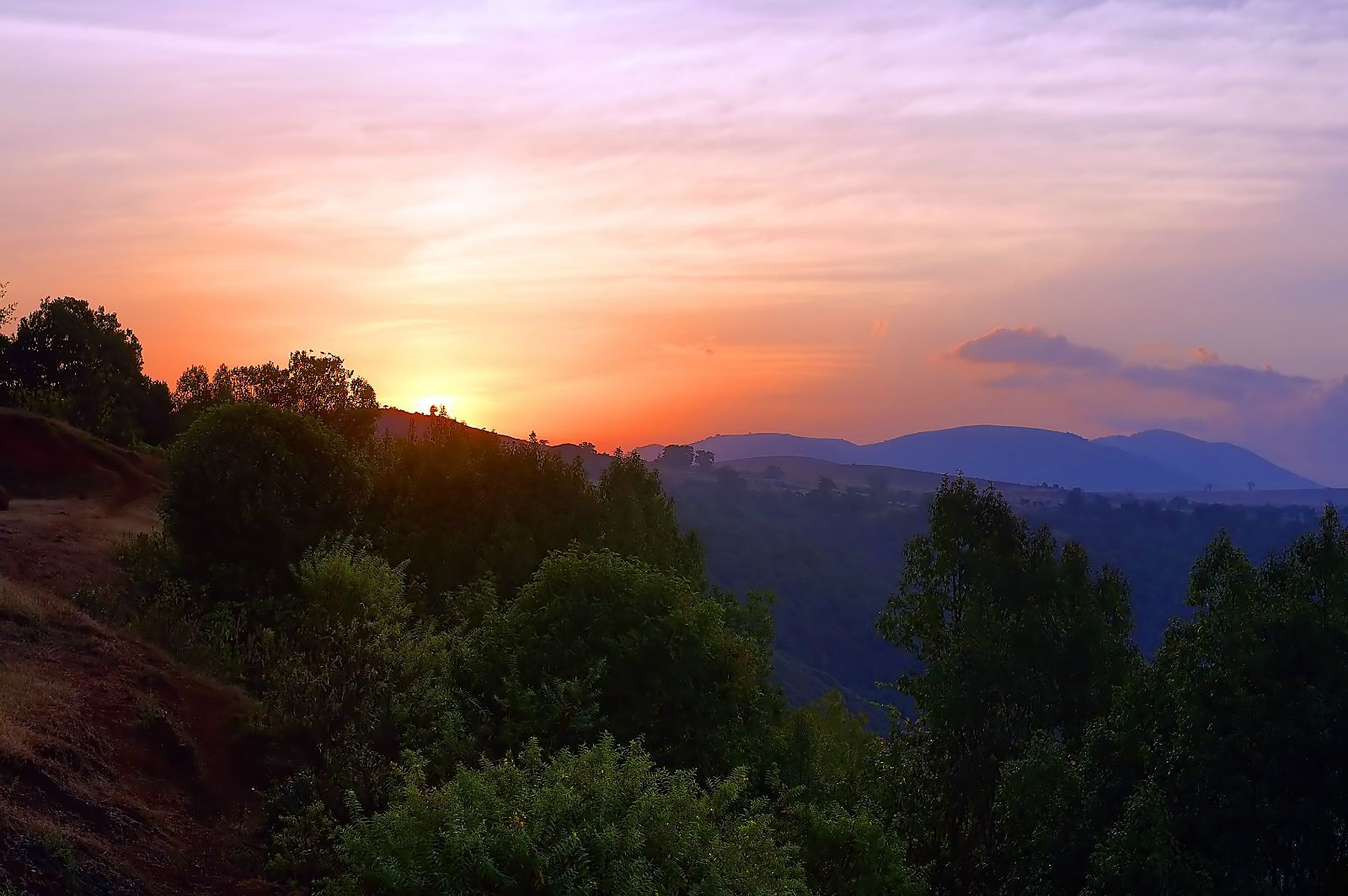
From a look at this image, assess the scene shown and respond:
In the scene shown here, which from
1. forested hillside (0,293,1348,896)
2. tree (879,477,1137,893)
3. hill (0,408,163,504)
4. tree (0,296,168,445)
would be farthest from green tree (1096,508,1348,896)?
tree (0,296,168,445)

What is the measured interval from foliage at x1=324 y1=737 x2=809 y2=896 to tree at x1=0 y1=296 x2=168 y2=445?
63.3 metres

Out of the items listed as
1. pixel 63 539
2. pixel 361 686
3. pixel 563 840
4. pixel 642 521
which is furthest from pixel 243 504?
pixel 563 840

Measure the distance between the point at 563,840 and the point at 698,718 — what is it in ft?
31.4

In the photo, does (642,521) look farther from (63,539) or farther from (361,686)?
(361,686)

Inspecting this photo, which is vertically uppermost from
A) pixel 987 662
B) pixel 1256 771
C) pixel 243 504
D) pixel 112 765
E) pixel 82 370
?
pixel 82 370

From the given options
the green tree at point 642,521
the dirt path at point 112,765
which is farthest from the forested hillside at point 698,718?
the green tree at point 642,521

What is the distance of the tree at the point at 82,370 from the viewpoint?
232ft

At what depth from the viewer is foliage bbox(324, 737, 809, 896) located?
12.8 metres

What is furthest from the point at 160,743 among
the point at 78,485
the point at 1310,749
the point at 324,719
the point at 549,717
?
the point at 78,485

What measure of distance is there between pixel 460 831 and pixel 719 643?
36.0 ft

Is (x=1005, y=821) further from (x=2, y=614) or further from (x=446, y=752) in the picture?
(x=2, y=614)

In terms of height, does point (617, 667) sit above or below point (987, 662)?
below

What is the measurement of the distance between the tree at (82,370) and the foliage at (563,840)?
63.3m

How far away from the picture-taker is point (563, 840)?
13.1 metres
